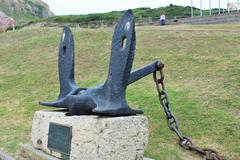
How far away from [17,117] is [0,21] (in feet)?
72.9

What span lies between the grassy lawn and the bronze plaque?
3.92ft

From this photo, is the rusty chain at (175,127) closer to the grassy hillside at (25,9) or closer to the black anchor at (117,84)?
the black anchor at (117,84)

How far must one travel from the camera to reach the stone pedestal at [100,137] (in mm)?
4449

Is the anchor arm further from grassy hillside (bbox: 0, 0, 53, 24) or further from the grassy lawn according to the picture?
grassy hillside (bbox: 0, 0, 53, 24)

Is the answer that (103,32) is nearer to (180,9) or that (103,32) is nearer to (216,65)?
(216,65)

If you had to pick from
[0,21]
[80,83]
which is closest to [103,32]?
[80,83]

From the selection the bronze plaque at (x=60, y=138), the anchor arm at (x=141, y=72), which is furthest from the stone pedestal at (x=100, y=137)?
the anchor arm at (x=141, y=72)

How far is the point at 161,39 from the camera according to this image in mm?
13750

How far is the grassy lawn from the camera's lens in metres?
6.25

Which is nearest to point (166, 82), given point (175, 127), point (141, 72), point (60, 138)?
point (175, 127)

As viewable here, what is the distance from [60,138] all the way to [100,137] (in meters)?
0.64

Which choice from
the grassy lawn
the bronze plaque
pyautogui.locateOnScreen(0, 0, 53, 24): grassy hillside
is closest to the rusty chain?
the grassy lawn

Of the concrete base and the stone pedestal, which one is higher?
the stone pedestal

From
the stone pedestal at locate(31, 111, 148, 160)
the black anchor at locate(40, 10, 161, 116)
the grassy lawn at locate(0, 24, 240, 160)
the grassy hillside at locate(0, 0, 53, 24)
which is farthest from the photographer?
the grassy hillside at locate(0, 0, 53, 24)
